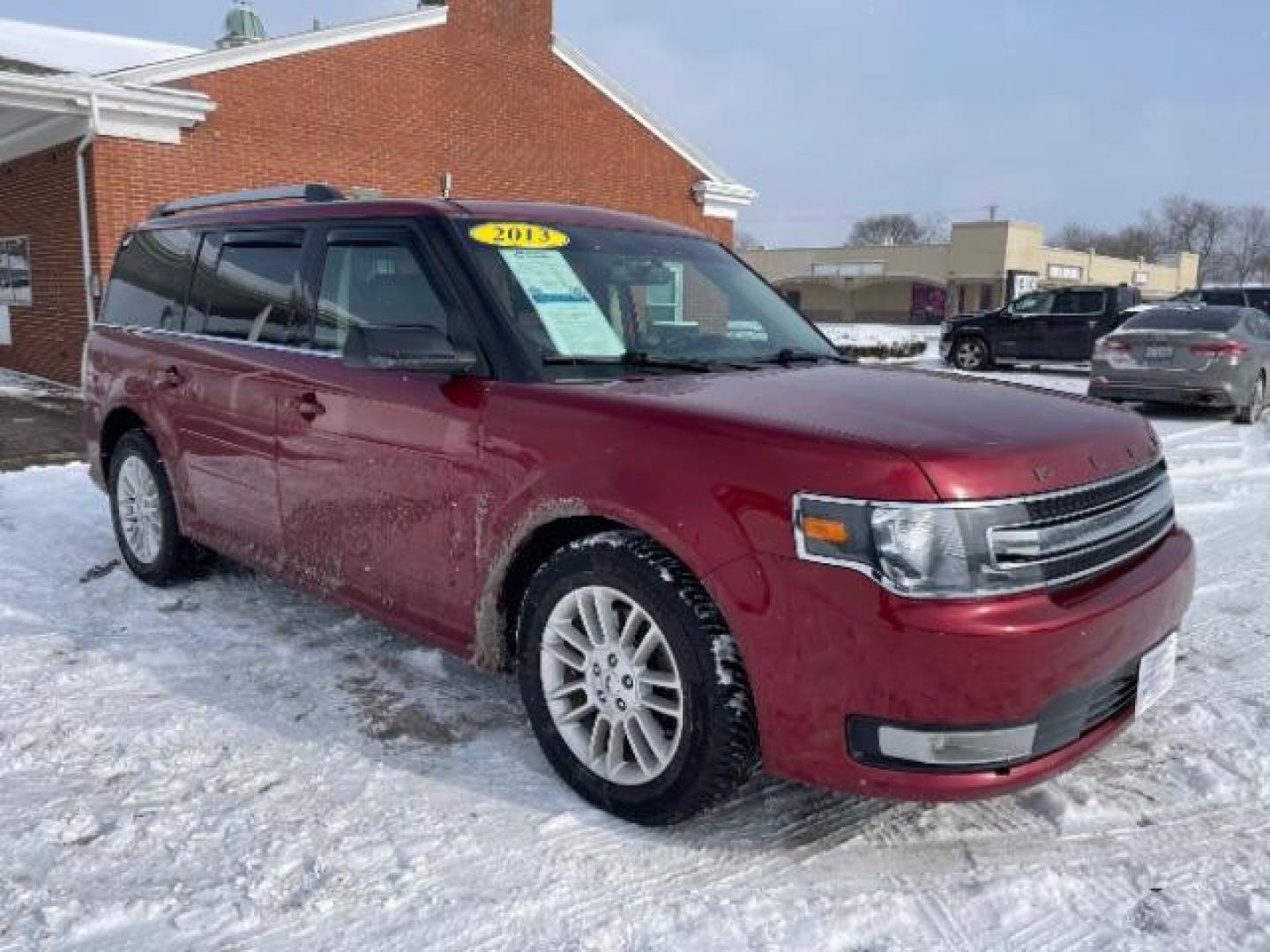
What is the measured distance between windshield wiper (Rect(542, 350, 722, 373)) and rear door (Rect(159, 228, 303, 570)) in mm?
1290

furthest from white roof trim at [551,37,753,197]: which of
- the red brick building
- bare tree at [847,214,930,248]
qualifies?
bare tree at [847,214,930,248]

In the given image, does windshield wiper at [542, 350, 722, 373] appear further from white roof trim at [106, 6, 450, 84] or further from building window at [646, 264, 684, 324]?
white roof trim at [106, 6, 450, 84]

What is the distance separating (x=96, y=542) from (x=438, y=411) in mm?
3472

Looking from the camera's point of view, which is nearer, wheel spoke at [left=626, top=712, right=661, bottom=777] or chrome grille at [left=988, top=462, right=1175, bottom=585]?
chrome grille at [left=988, top=462, right=1175, bottom=585]

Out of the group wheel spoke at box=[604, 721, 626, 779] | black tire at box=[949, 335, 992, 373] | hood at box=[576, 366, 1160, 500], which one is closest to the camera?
hood at box=[576, 366, 1160, 500]

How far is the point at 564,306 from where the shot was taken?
3365mm

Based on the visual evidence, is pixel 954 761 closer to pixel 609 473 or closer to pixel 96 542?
pixel 609 473

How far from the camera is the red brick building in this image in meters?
11.4

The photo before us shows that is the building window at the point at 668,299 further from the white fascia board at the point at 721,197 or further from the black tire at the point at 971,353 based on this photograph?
the black tire at the point at 971,353

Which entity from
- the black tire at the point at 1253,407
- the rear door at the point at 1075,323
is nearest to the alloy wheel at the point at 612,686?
the black tire at the point at 1253,407

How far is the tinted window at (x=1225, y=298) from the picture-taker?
21031 millimetres

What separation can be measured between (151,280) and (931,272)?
2274 inches

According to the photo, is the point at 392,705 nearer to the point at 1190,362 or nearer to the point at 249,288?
the point at 249,288

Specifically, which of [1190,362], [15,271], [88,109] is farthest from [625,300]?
[15,271]
